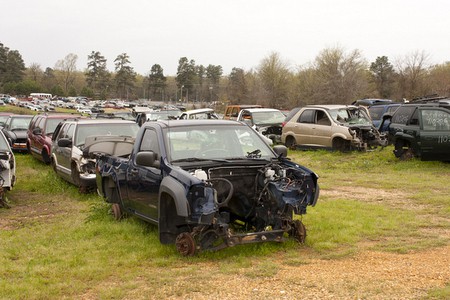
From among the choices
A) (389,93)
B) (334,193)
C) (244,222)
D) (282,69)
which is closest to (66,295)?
(244,222)

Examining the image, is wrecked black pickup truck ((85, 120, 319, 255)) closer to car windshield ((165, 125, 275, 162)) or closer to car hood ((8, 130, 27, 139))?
car windshield ((165, 125, 275, 162))

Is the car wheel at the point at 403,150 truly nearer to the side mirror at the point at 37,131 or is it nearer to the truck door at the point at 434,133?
the truck door at the point at 434,133

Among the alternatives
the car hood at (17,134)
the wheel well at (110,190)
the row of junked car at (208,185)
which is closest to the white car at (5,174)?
the row of junked car at (208,185)

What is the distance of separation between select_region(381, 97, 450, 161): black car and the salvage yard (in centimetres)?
410

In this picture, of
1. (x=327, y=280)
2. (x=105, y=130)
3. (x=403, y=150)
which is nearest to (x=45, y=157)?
(x=105, y=130)

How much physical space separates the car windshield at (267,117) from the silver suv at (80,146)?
10451 millimetres

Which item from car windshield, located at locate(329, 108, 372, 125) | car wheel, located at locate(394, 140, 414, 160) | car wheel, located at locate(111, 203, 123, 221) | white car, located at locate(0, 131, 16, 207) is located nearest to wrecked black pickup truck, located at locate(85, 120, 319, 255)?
car wheel, located at locate(111, 203, 123, 221)

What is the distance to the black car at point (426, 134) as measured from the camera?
14.6m

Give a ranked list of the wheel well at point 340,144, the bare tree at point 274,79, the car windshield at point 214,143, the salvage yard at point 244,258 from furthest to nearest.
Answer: the bare tree at point 274,79 < the wheel well at point 340,144 < the car windshield at point 214,143 < the salvage yard at point 244,258

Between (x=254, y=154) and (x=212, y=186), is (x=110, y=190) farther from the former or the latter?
(x=212, y=186)

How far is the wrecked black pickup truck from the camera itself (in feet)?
20.8

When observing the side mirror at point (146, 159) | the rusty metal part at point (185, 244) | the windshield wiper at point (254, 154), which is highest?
the windshield wiper at point (254, 154)

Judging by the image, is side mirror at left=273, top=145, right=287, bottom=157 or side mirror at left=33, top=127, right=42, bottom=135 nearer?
side mirror at left=273, top=145, right=287, bottom=157

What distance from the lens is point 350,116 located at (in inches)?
756
